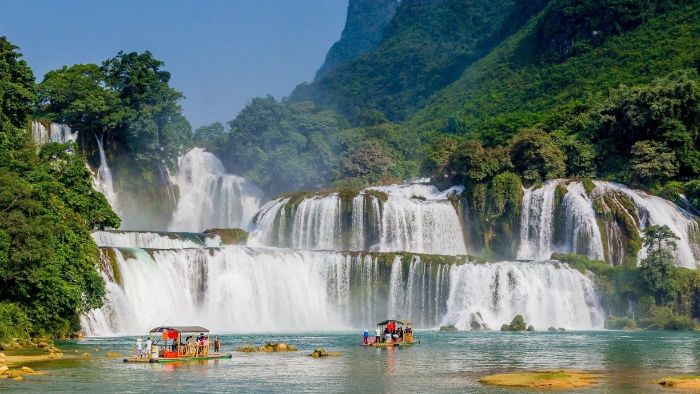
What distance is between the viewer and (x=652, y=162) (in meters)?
74.0

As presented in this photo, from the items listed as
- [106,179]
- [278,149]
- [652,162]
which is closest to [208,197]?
[278,149]

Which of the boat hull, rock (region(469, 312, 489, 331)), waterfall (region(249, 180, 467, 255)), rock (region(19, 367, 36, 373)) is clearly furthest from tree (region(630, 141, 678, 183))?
rock (region(19, 367, 36, 373))

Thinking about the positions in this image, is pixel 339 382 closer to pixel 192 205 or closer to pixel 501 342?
pixel 501 342

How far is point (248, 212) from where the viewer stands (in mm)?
91250

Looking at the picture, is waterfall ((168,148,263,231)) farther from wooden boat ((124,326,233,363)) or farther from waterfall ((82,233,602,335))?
wooden boat ((124,326,233,363))

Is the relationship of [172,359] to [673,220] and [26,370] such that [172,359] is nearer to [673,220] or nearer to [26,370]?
[26,370]

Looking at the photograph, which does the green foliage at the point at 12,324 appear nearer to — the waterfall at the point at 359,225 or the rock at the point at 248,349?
the rock at the point at 248,349

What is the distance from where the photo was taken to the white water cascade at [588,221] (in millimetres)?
69000

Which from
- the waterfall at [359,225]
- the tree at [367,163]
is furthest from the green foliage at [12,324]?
the tree at [367,163]

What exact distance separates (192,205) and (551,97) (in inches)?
1623

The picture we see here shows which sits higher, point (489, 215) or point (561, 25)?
point (561, 25)

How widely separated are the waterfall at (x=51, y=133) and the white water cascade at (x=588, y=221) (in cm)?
3592

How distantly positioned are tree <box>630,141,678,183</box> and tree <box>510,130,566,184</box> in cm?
582

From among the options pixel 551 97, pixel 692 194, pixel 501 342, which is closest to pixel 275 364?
pixel 501 342
